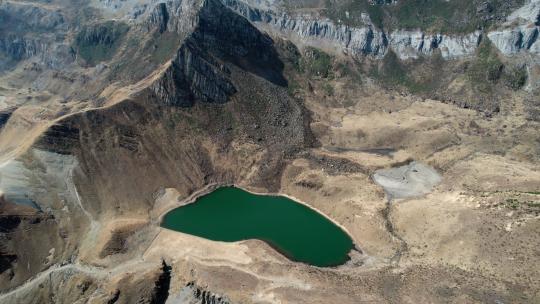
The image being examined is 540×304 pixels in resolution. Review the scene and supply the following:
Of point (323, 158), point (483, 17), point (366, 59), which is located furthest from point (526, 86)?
point (323, 158)

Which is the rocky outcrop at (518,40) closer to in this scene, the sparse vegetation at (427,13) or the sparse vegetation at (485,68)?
the sparse vegetation at (485,68)

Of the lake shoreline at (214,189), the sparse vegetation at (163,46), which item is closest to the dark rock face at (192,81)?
the sparse vegetation at (163,46)

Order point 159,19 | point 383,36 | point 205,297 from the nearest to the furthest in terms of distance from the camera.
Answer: point 205,297 < point 383,36 < point 159,19

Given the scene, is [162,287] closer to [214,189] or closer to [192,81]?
[214,189]

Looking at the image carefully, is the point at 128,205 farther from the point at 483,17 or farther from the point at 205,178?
the point at 483,17

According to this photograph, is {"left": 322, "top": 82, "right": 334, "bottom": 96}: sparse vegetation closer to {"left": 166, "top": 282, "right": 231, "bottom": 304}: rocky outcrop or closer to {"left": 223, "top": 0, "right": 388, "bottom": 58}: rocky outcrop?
{"left": 223, "top": 0, "right": 388, "bottom": 58}: rocky outcrop

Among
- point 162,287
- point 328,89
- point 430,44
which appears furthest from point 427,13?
point 162,287
